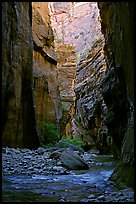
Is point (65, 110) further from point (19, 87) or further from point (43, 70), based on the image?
point (19, 87)

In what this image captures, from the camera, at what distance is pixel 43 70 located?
2447cm

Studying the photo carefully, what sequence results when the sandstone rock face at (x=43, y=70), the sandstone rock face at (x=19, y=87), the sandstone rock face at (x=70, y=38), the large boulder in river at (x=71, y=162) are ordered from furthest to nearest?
the sandstone rock face at (x=70, y=38)
the sandstone rock face at (x=43, y=70)
the sandstone rock face at (x=19, y=87)
the large boulder in river at (x=71, y=162)

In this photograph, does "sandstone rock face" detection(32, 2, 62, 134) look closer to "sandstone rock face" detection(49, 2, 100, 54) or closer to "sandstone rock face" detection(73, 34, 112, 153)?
"sandstone rock face" detection(73, 34, 112, 153)

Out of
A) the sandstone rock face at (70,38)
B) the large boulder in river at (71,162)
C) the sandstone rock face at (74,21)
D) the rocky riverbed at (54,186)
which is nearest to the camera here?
the rocky riverbed at (54,186)

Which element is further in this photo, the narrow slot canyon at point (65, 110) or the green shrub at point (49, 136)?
the green shrub at point (49, 136)

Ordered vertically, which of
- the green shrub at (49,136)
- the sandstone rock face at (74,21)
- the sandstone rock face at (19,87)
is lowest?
Answer: the green shrub at (49,136)

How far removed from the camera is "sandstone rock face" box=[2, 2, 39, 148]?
13.8 metres

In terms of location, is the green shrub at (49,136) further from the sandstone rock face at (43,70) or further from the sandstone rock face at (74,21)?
the sandstone rock face at (74,21)

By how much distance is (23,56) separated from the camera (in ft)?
50.6

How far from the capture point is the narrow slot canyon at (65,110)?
549 centimetres

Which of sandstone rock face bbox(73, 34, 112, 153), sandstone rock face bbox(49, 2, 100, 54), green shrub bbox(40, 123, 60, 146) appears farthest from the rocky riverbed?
sandstone rock face bbox(49, 2, 100, 54)

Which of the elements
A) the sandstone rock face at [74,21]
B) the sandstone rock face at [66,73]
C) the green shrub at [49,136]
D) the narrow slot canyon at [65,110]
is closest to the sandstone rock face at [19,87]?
the narrow slot canyon at [65,110]

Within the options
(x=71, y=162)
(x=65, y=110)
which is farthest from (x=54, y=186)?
(x=65, y=110)

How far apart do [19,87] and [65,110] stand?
64.2ft
